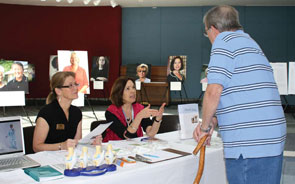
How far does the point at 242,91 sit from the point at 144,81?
822 centimetres

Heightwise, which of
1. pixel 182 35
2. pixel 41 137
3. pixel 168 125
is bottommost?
pixel 168 125

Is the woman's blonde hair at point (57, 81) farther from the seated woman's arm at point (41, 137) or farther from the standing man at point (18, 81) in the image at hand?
the standing man at point (18, 81)

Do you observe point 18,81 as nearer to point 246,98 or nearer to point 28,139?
point 28,139

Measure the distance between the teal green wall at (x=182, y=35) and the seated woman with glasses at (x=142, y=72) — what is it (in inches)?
49.2

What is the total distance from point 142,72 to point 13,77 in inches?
152

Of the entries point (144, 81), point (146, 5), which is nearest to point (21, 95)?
point (144, 81)

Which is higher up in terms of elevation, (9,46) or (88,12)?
(88,12)

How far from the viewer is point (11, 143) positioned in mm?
1986

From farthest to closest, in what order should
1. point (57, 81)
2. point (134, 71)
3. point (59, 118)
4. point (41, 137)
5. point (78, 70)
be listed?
point (134, 71) → point (78, 70) → point (57, 81) → point (59, 118) → point (41, 137)

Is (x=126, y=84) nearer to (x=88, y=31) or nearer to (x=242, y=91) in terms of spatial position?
(x=242, y=91)

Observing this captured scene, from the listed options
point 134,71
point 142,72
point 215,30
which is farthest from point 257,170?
point 134,71

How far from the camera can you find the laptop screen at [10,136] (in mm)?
1951

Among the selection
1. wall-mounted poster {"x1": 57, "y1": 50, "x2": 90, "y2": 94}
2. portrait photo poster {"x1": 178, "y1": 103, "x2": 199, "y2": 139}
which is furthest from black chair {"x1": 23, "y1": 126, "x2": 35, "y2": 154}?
wall-mounted poster {"x1": 57, "y1": 50, "x2": 90, "y2": 94}

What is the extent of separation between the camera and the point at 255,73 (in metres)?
1.65
